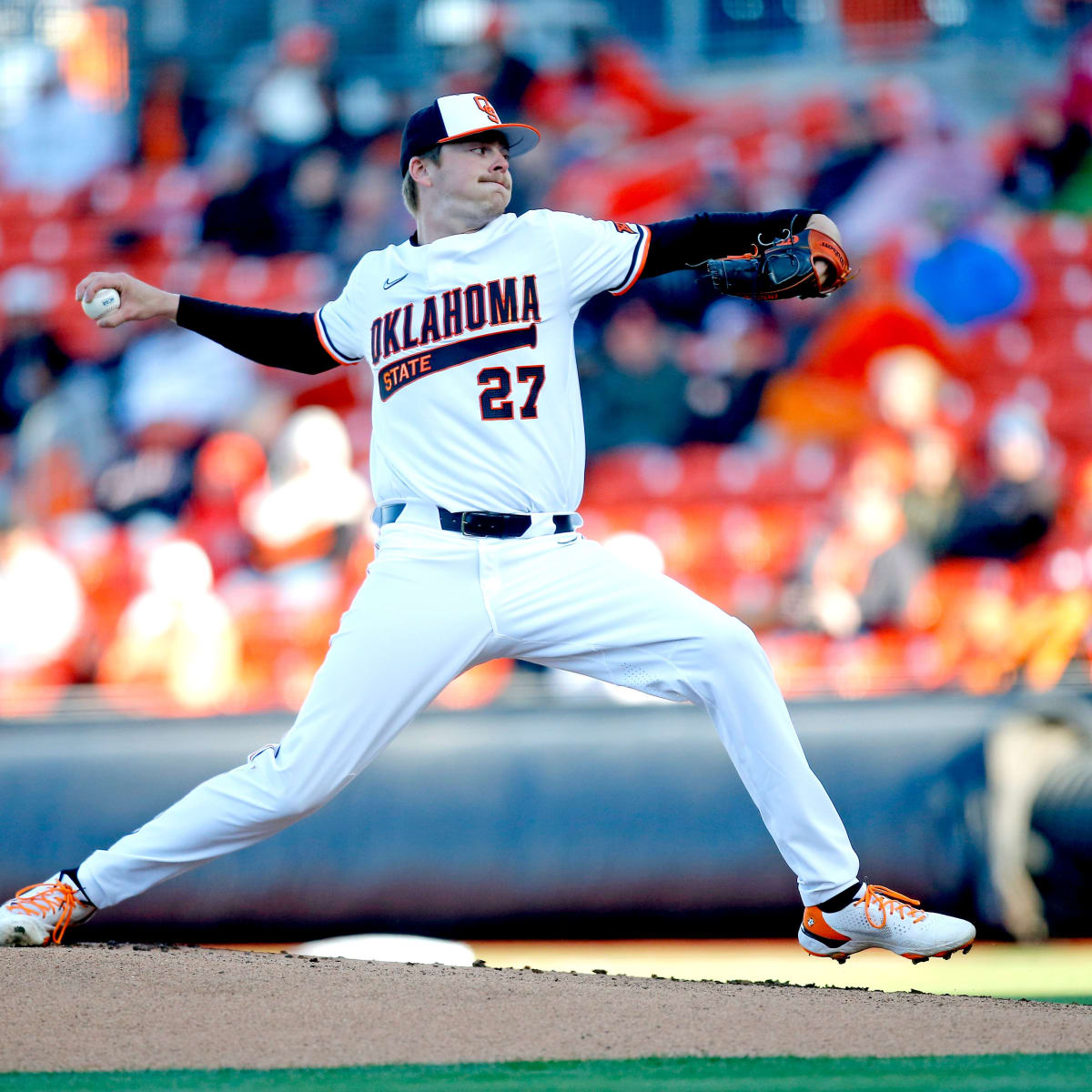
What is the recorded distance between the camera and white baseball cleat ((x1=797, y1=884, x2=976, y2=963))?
2516mm

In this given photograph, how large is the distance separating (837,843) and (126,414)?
5446mm

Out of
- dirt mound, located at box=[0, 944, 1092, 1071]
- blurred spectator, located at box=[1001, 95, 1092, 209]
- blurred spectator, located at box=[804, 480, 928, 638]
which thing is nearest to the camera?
dirt mound, located at box=[0, 944, 1092, 1071]

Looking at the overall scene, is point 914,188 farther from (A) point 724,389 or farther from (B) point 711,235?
(B) point 711,235

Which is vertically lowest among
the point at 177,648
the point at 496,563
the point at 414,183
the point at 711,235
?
the point at 177,648

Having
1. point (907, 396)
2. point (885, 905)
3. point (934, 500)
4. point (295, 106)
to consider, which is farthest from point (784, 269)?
point (295, 106)

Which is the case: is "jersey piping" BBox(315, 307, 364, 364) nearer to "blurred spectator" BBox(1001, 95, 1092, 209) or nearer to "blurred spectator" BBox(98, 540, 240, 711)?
"blurred spectator" BBox(98, 540, 240, 711)

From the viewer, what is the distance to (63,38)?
9.62 meters

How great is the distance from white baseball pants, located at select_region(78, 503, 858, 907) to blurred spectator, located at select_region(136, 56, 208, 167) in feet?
23.7

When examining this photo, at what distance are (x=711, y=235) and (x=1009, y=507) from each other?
138 inches

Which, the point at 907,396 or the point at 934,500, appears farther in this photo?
the point at 907,396

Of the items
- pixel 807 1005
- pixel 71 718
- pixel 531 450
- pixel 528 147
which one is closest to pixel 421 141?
pixel 528 147

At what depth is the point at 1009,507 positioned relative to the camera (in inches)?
227

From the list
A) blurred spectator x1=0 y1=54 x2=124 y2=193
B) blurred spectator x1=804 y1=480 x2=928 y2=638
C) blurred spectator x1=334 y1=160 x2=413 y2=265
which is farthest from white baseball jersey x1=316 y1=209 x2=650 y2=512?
blurred spectator x1=0 y1=54 x2=124 y2=193

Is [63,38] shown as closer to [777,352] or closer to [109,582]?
[109,582]
